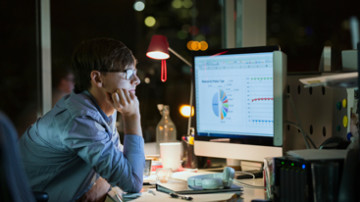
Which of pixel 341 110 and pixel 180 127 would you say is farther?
pixel 180 127

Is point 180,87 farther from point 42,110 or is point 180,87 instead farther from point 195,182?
point 195,182

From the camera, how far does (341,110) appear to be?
4.46ft

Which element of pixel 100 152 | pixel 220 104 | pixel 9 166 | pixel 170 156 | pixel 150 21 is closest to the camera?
pixel 9 166

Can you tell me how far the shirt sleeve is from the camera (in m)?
1.14

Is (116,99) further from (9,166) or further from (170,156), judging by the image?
(9,166)

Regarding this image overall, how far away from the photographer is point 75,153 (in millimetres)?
1240

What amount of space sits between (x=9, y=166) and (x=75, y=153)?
0.62 m

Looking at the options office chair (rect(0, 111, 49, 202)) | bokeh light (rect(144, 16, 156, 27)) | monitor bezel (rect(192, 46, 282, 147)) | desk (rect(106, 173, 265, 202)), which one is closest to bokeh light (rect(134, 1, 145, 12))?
bokeh light (rect(144, 16, 156, 27))

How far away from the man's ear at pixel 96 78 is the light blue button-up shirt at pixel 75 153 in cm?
5

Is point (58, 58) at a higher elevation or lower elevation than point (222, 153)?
higher

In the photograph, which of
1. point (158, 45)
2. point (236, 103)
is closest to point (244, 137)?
point (236, 103)

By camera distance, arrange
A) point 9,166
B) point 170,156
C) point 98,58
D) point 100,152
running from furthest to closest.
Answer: point 170,156 → point 98,58 → point 100,152 → point 9,166

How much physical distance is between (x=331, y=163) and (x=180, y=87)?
1530 mm

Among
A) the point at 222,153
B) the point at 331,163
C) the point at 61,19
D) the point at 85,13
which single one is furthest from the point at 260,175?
the point at 85,13
